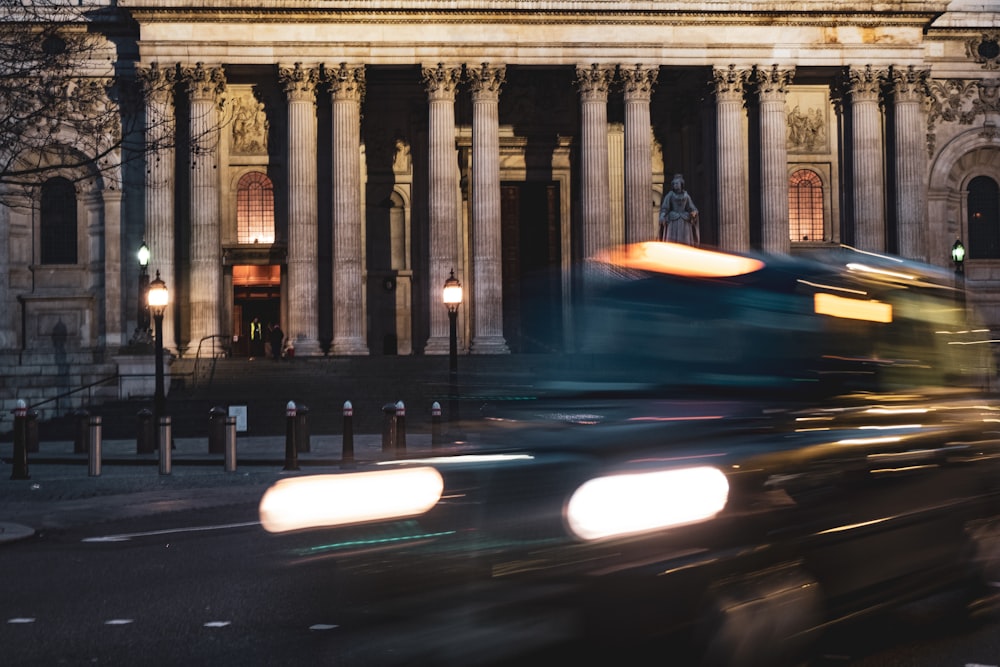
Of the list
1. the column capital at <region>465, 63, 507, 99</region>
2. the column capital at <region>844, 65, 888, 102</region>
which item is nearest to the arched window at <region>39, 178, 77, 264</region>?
the column capital at <region>465, 63, 507, 99</region>

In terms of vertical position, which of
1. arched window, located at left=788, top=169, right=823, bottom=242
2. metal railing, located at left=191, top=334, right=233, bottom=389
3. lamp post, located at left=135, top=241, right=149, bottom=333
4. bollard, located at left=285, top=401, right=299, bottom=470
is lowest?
bollard, located at left=285, top=401, right=299, bottom=470

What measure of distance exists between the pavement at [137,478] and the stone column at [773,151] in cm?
1749

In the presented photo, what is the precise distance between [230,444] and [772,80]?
26.5m

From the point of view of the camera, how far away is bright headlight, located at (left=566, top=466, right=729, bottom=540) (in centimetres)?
648

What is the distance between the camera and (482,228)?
41406 millimetres

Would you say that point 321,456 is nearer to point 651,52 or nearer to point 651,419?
point 651,419

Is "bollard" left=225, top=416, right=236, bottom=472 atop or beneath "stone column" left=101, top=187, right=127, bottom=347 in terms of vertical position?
beneath

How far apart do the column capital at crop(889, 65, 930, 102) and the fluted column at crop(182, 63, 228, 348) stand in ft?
74.2

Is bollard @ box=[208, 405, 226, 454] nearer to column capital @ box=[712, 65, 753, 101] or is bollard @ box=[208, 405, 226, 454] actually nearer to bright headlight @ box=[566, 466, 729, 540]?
bright headlight @ box=[566, 466, 729, 540]

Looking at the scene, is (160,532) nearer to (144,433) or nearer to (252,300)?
(144,433)

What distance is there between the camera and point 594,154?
41875 mm

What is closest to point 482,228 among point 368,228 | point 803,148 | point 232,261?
point 368,228

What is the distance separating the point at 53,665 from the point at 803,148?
41005mm

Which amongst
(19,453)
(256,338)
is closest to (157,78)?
(256,338)
